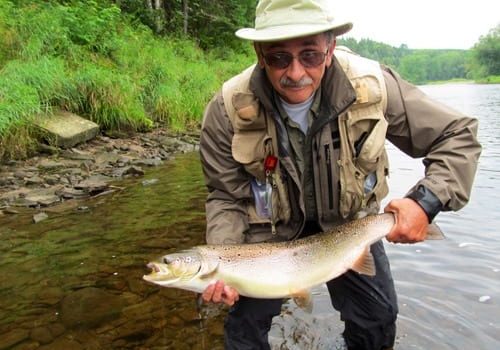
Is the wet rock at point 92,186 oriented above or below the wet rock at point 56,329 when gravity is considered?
below

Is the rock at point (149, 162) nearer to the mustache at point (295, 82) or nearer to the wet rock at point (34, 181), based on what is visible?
the wet rock at point (34, 181)

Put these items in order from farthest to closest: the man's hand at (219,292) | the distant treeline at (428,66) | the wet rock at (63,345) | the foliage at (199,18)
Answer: the distant treeline at (428,66) < the foliage at (199,18) < the wet rock at (63,345) < the man's hand at (219,292)

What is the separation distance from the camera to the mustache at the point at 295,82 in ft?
9.58

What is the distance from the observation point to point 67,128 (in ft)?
34.0

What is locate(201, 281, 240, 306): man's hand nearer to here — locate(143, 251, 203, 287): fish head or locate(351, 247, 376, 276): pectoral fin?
locate(143, 251, 203, 287): fish head

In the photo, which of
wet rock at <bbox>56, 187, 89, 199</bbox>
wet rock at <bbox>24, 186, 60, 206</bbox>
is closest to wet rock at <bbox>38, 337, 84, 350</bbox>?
wet rock at <bbox>24, 186, 60, 206</bbox>

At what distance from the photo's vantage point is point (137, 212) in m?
7.40

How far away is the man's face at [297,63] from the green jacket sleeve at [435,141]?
1.65ft

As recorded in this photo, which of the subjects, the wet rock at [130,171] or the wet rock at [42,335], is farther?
the wet rock at [130,171]

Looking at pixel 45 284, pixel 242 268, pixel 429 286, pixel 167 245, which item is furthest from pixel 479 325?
pixel 45 284

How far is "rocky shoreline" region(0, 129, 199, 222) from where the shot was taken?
7.81m

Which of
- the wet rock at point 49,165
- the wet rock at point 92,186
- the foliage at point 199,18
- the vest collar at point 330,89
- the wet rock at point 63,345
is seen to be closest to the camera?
the vest collar at point 330,89

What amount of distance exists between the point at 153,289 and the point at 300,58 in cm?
291

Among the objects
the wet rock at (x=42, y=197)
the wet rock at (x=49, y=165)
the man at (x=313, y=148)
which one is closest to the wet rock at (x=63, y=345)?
the man at (x=313, y=148)
